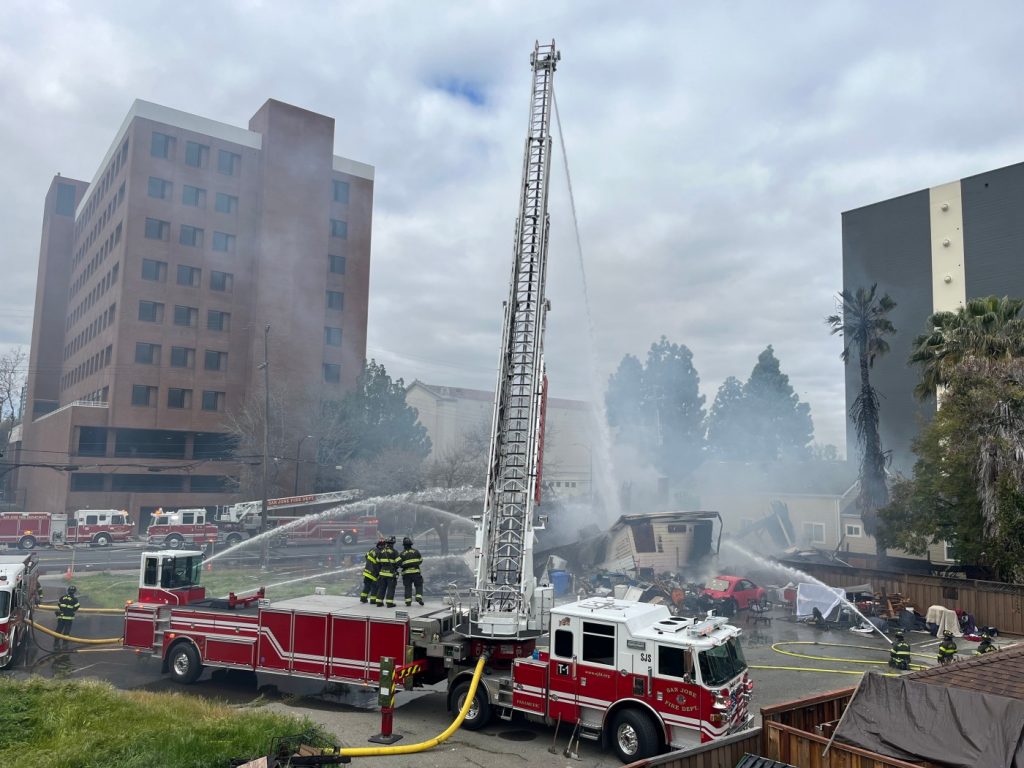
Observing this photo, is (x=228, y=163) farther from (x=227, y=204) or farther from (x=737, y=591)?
(x=737, y=591)

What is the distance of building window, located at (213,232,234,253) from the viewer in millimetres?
54562

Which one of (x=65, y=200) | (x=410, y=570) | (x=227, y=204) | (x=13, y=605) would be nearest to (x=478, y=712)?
(x=410, y=570)

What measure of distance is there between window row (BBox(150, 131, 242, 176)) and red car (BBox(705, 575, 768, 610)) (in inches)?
1800

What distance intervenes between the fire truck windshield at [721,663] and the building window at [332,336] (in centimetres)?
5042

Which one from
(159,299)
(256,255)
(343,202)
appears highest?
(343,202)

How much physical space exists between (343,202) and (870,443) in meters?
42.9

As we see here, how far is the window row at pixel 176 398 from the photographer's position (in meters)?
50.9

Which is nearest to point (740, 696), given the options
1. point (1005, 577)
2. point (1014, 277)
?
point (1005, 577)

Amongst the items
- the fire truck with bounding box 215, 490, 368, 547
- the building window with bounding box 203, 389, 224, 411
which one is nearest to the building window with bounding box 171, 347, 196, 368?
the building window with bounding box 203, 389, 224, 411

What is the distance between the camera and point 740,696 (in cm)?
1048

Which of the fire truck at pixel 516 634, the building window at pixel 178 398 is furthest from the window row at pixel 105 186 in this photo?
the fire truck at pixel 516 634

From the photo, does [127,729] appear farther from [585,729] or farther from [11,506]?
[11,506]

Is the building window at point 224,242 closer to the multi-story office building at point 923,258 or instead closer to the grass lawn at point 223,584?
the grass lawn at point 223,584

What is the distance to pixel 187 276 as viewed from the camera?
53.2 m
